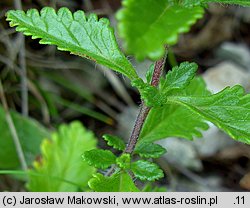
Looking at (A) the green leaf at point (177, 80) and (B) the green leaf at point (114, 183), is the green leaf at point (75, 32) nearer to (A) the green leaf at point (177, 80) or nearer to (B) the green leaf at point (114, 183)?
(A) the green leaf at point (177, 80)

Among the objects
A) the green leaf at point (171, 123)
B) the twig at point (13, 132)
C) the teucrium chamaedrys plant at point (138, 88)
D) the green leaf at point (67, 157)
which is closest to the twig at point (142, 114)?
the teucrium chamaedrys plant at point (138, 88)

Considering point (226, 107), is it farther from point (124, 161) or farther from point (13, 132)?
point (13, 132)

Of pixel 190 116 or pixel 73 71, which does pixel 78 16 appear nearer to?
pixel 190 116

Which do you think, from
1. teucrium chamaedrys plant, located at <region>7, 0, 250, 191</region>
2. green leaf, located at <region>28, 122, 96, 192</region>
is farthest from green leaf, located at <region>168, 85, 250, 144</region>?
green leaf, located at <region>28, 122, 96, 192</region>

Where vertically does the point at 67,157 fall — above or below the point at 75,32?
below

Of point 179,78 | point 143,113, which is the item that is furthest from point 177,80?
point 143,113

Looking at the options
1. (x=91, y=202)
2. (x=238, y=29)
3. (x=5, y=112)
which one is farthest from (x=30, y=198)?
(x=238, y=29)

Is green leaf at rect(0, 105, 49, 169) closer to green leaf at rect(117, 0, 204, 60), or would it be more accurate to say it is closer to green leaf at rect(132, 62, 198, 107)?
green leaf at rect(132, 62, 198, 107)

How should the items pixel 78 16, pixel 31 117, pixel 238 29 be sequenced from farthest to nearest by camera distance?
pixel 238 29 < pixel 31 117 < pixel 78 16
